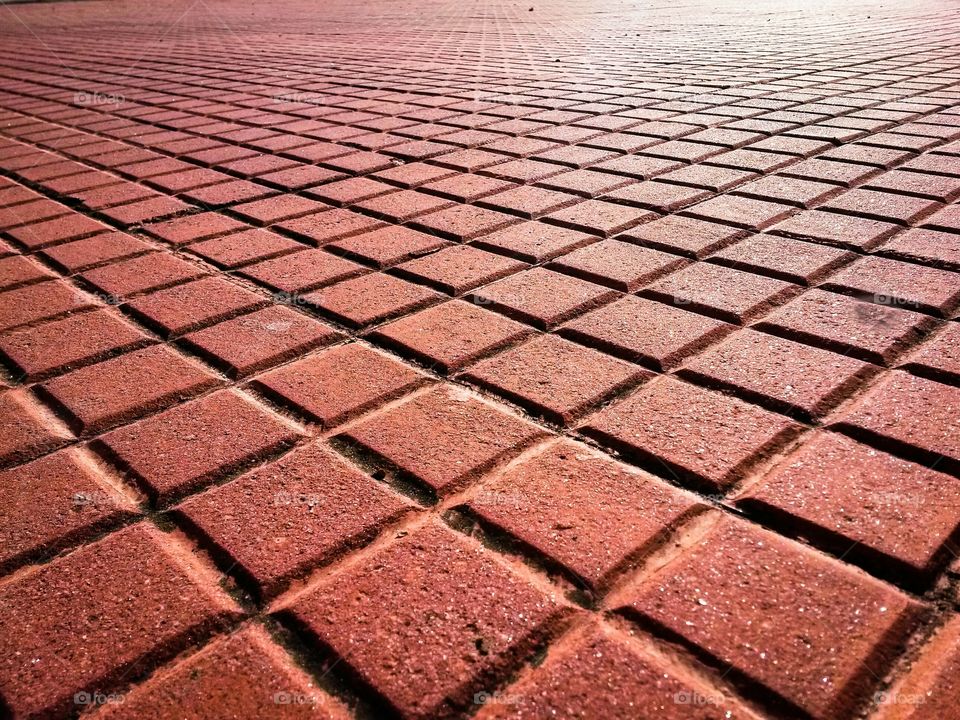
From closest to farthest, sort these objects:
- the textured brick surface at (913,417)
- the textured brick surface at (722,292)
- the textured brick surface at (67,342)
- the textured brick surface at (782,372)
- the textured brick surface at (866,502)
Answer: the textured brick surface at (866,502) → the textured brick surface at (913,417) → the textured brick surface at (782,372) → the textured brick surface at (67,342) → the textured brick surface at (722,292)

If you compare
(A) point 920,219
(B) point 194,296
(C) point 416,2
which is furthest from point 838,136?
(C) point 416,2

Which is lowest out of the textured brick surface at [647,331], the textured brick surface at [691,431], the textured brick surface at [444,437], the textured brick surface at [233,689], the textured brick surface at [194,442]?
the textured brick surface at [233,689]

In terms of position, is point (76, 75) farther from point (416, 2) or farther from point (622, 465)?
point (416, 2)

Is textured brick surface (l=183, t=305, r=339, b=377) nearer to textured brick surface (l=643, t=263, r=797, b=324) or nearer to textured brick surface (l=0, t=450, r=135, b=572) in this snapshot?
textured brick surface (l=0, t=450, r=135, b=572)

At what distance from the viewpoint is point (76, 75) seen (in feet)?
22.0

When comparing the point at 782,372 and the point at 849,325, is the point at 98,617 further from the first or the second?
the point at 849,325

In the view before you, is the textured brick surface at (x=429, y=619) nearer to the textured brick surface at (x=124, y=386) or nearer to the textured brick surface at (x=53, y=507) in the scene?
the textured brick surface at (x=53, y=507)

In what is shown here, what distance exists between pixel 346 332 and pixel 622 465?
903 millimetres

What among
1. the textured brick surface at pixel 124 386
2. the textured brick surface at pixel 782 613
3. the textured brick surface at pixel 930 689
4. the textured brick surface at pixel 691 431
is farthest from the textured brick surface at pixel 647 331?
the textured brick surface at pixel 124 386

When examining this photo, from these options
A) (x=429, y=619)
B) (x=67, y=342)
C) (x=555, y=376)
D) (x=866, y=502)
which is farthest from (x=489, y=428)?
(x=67, y=342)

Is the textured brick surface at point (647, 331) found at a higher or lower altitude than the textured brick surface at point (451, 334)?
higher

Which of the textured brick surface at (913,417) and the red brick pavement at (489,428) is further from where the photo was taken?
the textured brick surface at (913,417)

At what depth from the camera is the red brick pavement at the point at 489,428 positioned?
1.13m

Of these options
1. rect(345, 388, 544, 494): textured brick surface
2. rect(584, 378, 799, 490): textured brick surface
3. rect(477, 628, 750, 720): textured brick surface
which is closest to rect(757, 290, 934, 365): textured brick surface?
rect(584, 378, 799, 490): textured brick surface
